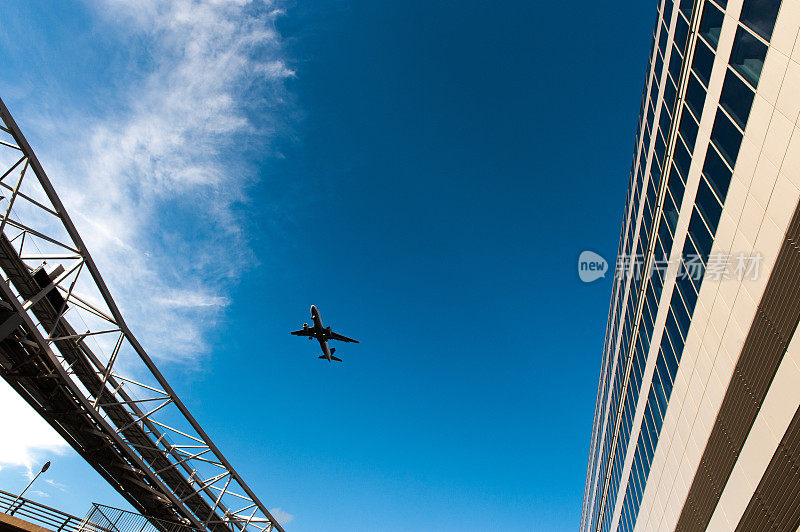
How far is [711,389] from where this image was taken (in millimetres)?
13539

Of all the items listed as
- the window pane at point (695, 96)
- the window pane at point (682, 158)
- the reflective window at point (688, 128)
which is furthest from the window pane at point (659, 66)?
the window pane at point (682, 158)

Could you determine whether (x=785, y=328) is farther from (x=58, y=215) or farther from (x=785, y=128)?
(x=58, y=215)

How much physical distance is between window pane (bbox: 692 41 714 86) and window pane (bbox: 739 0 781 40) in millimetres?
2365

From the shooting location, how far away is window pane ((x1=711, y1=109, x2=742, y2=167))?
39.2 ft

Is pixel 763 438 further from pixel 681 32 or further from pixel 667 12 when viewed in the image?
pixel 667 12

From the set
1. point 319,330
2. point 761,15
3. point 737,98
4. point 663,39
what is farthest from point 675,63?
point 319,330

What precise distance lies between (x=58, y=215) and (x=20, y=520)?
11472mm

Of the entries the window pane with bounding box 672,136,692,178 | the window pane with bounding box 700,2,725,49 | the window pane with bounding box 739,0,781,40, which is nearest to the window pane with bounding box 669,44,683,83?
the window pane with bounding box 700,2,725,49

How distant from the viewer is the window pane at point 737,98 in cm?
1134

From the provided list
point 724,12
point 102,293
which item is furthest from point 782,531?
point 102,293

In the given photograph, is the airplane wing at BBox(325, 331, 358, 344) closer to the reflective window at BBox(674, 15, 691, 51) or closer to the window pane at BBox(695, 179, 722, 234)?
the window pane at BBox(695, 179, 722, 234)

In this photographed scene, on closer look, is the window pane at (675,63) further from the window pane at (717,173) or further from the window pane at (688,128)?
the window pane at (717,173)

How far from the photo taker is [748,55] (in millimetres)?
11250

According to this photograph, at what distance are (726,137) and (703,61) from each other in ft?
13.5
